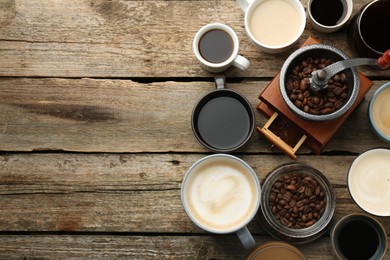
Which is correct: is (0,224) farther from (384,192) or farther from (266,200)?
(384,192)

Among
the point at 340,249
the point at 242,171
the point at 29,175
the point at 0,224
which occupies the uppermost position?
the point at 242,171

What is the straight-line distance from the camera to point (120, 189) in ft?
5.05

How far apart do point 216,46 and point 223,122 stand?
221mm

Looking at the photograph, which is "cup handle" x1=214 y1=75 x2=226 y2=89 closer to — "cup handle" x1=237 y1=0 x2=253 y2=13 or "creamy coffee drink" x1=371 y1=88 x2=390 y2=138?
"cup handle" x1=237 y1=0 x2=253 y2=13

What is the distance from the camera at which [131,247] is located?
1.53 meters

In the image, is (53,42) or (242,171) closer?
(242,171)

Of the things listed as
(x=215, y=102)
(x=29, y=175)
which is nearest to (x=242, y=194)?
(x=215, y=102)

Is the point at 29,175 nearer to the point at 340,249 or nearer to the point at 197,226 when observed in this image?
the point at 197,226

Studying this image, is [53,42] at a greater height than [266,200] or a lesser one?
greater

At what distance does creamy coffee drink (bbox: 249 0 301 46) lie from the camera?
4.97 ft

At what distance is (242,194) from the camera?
4.80ft

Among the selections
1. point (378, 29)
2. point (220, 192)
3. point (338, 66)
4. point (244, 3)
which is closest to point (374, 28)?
point (378, 29)

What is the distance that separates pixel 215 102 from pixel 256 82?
14 cm

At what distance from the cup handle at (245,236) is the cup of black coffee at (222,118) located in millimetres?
230
